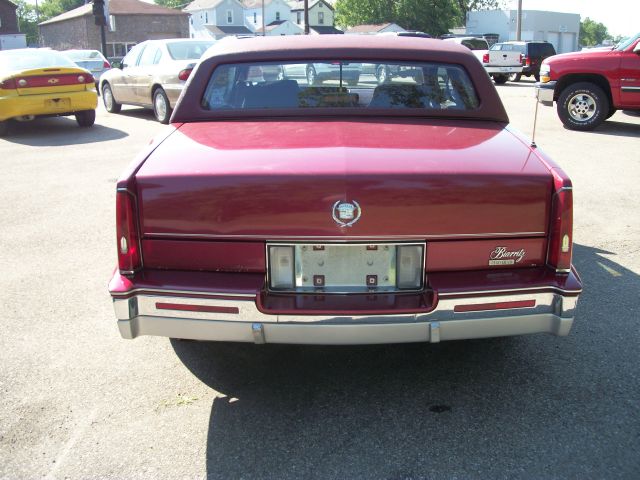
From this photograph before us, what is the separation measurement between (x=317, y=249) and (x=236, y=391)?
93 centimetres

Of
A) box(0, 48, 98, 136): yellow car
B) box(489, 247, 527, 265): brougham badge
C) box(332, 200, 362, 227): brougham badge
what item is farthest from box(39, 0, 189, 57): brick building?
box(489, 247, 527, 265): brougham badge

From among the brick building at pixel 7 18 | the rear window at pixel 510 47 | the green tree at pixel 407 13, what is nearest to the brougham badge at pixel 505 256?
the rear window at pixel 510 47

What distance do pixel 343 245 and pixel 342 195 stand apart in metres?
0.22

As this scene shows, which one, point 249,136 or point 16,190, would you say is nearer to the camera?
point 249,136

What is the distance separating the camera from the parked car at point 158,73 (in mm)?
12516

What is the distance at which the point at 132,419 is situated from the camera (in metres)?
3.11

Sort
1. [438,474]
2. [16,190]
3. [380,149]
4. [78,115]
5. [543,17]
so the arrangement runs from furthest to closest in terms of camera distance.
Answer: [543,17]
[78,115]
[16,190]
[380,149]
[438,474]

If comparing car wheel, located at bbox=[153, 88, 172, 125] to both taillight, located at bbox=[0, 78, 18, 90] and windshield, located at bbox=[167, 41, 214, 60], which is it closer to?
windshield, located at bbox=[167, 41, 214, 60]

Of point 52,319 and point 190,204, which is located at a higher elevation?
point 190,204

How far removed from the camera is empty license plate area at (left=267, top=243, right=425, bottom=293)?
289 centimetres

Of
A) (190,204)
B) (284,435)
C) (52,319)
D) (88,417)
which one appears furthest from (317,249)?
(52,319)

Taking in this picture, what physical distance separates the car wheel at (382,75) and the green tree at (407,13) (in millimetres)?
67124

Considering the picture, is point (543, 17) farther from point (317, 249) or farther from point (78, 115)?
point (317, 249)

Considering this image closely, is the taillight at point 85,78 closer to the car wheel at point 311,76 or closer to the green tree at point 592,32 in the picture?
the car wheel at point 311,76
